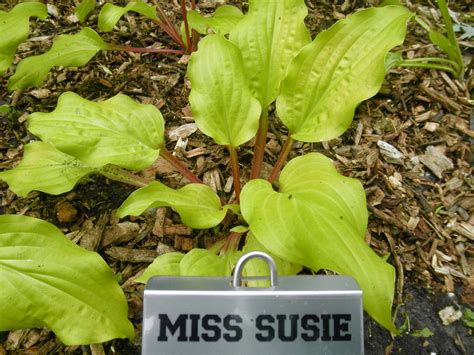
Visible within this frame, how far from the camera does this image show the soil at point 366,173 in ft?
4.68

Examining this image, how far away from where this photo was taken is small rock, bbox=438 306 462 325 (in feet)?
4.61

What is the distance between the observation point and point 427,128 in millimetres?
1917

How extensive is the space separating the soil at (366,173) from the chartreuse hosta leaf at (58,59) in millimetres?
230

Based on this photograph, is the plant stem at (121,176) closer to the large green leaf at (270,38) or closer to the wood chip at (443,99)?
the large green leaf at (270,38)

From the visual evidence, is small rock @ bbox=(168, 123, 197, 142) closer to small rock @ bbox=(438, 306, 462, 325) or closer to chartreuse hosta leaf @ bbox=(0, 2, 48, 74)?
chartreuse hosta leaf @ bbox=(0, 2, 48, 74)

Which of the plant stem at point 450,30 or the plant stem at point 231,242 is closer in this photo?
the plant stem at point 231,242

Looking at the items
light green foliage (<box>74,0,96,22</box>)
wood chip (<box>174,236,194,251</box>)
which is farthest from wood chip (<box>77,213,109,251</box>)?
light green foliage (<box>74,0,96,22</box>)

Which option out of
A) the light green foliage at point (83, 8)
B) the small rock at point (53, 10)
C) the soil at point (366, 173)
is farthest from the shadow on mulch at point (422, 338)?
the small rock at point (53, 10)

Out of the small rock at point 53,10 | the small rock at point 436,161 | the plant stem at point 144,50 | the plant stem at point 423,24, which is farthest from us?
the small rock at point 53,10

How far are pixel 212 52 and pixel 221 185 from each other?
0.54 metres

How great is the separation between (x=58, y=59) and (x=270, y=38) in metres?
0.89

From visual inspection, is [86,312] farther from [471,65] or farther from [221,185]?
[471,65]

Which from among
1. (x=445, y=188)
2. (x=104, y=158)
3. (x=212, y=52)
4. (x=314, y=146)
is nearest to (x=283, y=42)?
(x=212, y=52)

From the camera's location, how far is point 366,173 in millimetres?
1751
